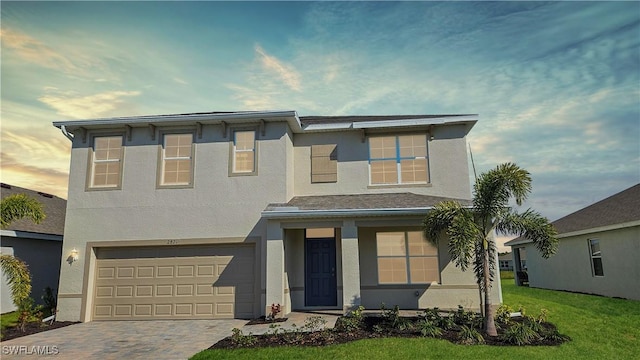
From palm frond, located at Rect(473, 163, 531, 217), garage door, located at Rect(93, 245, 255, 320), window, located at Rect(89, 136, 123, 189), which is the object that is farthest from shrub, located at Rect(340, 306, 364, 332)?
window, located at Rect(89, 136, 123, 189)

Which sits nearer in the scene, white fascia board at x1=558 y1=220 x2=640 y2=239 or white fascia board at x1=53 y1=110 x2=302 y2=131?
white fascia board at x1=53 y1=110 x2=302 y2=131

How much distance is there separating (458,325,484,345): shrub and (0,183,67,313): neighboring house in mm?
14168

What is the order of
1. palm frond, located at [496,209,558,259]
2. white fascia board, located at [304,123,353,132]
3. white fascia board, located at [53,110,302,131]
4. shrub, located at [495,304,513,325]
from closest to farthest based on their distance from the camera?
palm frond, located at [496,209,558,259]
shrub, located at [495,304,513,325]
white fascia board, located at [53,110,302,131]
white fascia board, located at [304,123,353,132]

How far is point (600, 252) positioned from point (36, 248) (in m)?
22.8

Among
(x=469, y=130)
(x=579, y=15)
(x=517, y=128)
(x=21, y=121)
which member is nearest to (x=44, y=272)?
(x=21, y=121)

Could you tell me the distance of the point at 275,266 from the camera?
36.9 feet

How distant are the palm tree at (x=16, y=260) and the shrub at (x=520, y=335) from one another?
38.9ft

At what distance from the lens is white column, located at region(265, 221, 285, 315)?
11.1 m

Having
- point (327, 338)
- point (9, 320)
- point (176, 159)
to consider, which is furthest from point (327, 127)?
point (9, 320)

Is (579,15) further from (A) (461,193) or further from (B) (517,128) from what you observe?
(A) (461,193)

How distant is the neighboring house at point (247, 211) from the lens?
12031 millimetres

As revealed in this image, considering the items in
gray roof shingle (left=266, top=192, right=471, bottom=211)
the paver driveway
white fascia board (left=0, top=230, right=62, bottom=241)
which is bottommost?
the paver driveway

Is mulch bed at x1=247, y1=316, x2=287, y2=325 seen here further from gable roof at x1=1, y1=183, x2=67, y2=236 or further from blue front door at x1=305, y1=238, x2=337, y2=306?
gable roof at x1=1, y1=183, x2=67, y2=236

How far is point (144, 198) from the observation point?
41.5 feet
